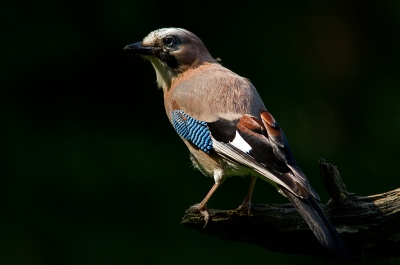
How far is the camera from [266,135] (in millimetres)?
3037

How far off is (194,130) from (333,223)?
29.6 inches

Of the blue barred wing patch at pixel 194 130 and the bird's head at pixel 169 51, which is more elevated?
the bird's head at pixel 169 51

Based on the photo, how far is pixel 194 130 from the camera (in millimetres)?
3330

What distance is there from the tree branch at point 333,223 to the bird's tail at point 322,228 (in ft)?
1.19

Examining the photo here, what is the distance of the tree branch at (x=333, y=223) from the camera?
10.3ft

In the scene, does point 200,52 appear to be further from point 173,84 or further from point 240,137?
point 240,137

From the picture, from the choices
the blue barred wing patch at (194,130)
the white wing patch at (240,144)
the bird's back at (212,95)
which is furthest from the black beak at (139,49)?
the white wing patch at (240,144)

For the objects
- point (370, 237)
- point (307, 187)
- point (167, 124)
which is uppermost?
point (307, 187)

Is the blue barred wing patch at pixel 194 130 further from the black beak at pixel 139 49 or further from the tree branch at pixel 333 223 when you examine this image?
the black beak at pixel 139 49

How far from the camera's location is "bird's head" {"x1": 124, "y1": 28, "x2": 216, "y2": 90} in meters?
3.78

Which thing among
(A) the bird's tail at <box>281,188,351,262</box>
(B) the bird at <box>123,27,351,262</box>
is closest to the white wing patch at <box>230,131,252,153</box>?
(B) the bird at <box>123,27,351,262</box>

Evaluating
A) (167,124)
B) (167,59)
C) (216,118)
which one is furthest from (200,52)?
(167,124)

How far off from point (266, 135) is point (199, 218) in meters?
0.49

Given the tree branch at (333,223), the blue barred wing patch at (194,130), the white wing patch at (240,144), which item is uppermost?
the white wing patch at (240,144)
